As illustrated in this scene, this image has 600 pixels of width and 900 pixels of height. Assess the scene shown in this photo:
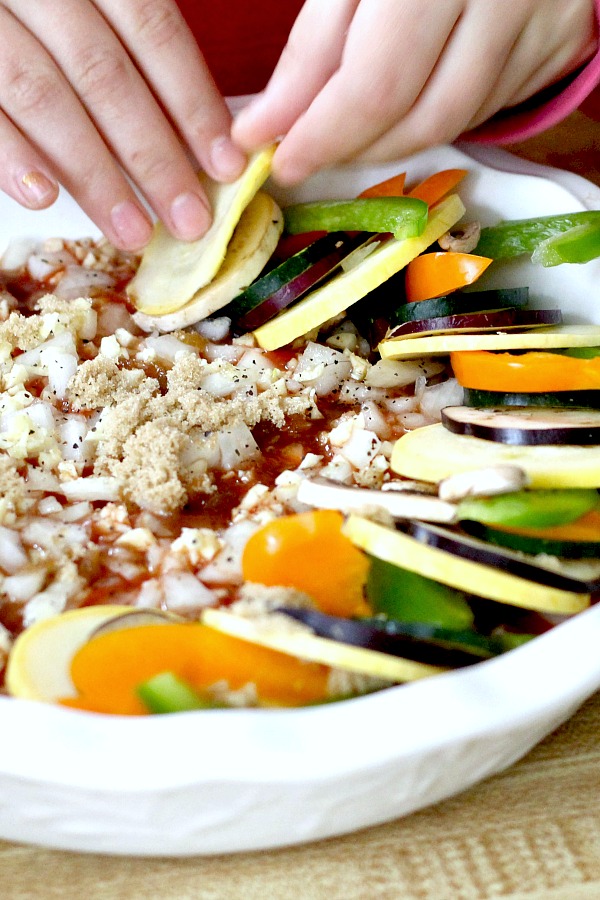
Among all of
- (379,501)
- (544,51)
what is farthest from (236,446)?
(544,51)

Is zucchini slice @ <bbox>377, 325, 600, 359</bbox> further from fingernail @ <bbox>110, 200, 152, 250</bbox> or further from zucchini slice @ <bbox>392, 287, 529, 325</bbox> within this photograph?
fingernail @ <bbox>110, 200, 152, 250</bbox>

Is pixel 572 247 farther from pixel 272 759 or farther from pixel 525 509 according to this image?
pixel 272 759

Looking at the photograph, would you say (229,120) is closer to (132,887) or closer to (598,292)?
(598,292)

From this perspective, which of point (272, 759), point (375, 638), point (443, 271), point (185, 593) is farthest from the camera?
point (443, 271)

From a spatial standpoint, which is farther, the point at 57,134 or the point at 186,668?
the point at 57,134

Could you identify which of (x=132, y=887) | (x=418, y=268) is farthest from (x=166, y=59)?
(x=132, y=887)

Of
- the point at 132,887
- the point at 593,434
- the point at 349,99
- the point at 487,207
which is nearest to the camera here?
the point at 132,887
